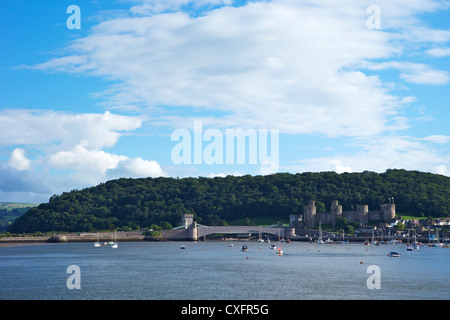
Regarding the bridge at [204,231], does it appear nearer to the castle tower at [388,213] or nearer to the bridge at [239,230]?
the bridge at [239,230]

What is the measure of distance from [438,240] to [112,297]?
129366mm

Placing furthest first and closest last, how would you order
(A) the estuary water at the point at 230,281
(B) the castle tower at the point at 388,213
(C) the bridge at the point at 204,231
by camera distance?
(B) the castle tower at the point at 388,213 → (C) the bridge at the point at 204,231 → (A) the estuary water at the point at 230,281

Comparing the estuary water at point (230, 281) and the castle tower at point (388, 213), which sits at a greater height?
the castle tower at point (388, 213)

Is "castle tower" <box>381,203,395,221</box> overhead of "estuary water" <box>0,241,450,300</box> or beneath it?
overhead

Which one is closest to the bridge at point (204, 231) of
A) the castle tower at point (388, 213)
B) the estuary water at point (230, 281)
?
the castle tower at point (388, 213)

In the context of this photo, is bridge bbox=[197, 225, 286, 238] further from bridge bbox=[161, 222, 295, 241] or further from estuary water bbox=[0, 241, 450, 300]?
estuary water bbox=[0, 241, 450, 300]

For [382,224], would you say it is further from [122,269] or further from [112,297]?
[112,297]

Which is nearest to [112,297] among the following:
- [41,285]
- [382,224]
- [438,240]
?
[41,285]

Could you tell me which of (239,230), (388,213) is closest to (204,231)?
(239,230)

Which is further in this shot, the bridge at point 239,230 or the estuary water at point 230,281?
the bridge at point 239,230

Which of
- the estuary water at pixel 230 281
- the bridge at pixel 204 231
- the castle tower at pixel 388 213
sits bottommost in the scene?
the estuary water at pixel 230 281

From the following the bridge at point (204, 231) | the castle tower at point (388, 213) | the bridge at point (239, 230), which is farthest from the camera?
the castle tower at point (388, 213)

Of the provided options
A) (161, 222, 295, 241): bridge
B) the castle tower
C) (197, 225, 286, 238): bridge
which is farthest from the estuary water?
the castle tower

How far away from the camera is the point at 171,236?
653 ft
